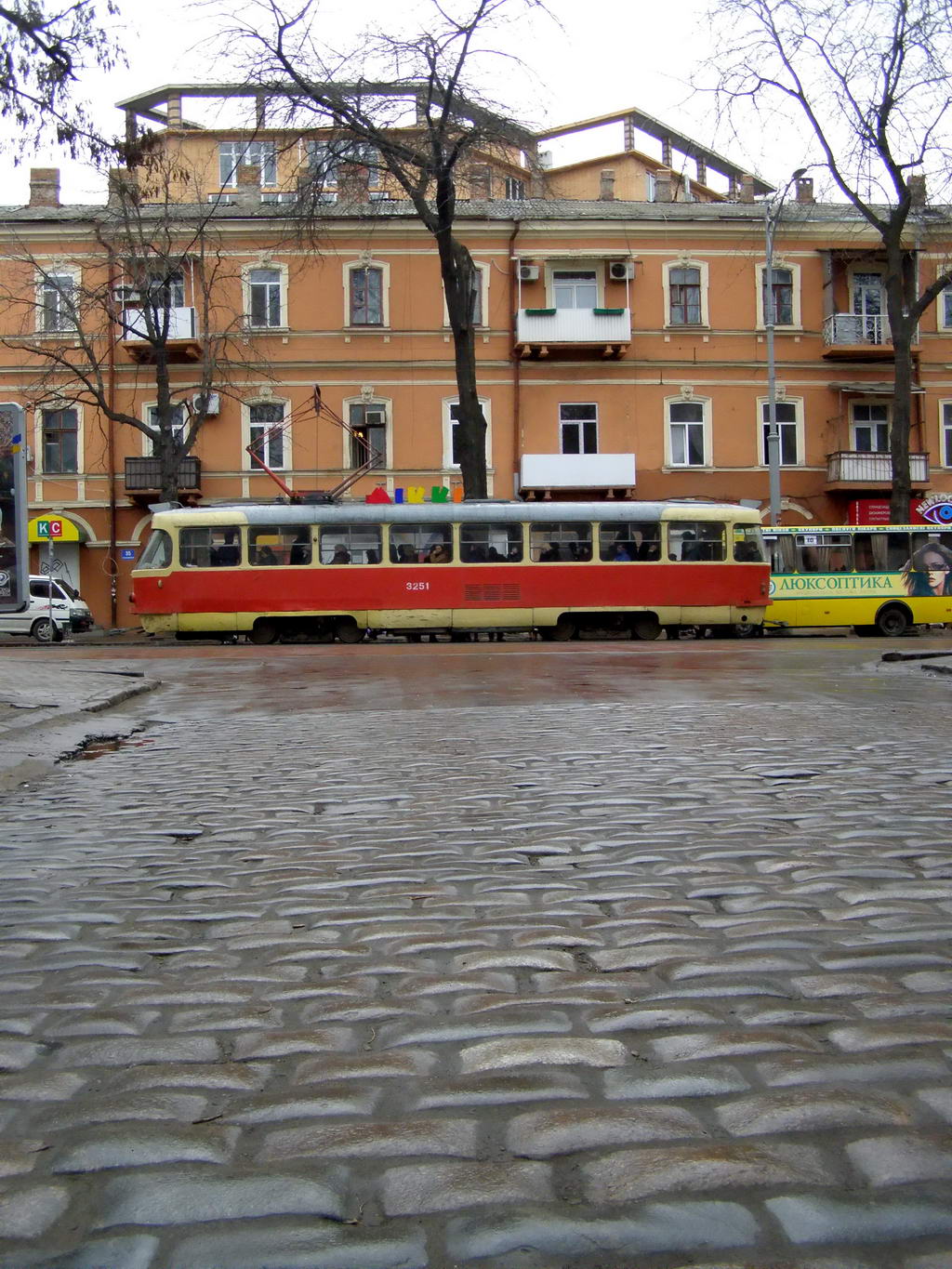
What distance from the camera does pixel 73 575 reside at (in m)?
39.1

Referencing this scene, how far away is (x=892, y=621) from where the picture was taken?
30625mm

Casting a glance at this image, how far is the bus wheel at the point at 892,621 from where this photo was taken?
30.4m

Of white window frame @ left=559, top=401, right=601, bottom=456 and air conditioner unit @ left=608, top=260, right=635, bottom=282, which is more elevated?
air conditioner unit @ left=608, top=260, right=635, bottom=282

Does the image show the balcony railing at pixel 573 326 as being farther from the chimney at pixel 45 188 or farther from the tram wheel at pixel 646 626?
the chimney at pixel 45 188

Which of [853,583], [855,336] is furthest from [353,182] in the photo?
[855,336]

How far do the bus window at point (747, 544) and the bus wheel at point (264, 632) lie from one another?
33.2 feet

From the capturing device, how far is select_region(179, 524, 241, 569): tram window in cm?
2712

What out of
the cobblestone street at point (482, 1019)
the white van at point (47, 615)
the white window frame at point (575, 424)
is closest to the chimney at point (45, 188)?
the white van at point (47, 615)

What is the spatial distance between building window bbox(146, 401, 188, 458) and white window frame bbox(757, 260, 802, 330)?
1794cm

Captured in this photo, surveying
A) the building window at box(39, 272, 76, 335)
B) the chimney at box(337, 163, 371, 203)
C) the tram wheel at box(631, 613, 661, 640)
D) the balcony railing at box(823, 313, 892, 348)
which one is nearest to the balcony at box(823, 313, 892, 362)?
the balcony railing at box(823, 313, 892, 348)

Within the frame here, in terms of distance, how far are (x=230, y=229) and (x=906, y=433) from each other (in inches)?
820

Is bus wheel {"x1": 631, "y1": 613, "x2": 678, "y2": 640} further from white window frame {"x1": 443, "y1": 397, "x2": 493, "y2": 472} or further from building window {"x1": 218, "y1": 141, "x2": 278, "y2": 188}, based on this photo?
building window {"x1": 218, "y1": 141, "x2": 278, "y2": 188}

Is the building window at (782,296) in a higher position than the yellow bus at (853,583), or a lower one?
higher

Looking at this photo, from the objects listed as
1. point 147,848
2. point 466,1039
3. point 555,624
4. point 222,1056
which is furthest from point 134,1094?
point 555,624
